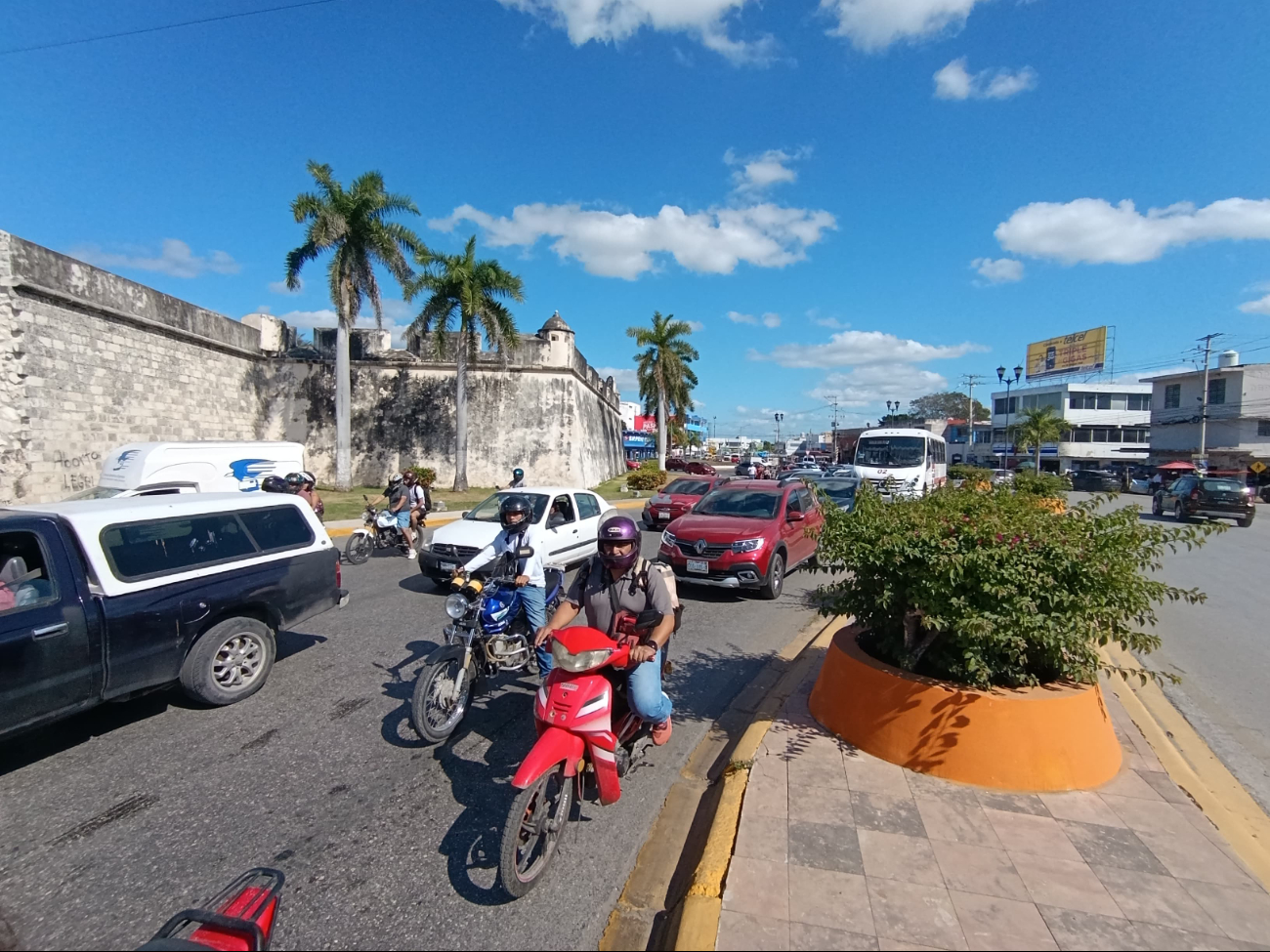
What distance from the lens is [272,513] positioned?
19.0 feet

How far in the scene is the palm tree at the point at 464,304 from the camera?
915 inches

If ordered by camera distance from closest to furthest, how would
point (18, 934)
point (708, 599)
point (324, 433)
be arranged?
1. point (18, 934)
2. point (708, 599)
3. point (324, 433)

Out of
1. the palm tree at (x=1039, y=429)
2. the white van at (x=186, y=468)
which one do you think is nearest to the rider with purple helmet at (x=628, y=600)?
the white van at (x=186, y=468)

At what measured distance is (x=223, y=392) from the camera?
74.4 ft

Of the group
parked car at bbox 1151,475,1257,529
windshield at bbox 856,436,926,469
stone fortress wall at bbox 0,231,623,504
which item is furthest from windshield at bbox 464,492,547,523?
parked car at bbox 1151,475,1257,529

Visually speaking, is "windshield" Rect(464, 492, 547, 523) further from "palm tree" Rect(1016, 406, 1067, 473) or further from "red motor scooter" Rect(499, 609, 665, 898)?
"palm tree" Rect(1016, 406, 1067, 473)

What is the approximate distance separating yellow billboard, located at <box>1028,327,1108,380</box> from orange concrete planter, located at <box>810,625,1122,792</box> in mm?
67240

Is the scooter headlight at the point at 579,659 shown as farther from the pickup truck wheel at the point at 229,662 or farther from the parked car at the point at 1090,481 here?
the parked car at the point at 1090,481

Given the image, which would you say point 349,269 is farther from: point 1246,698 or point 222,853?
point 1246,698

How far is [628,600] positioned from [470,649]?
149 centimetres

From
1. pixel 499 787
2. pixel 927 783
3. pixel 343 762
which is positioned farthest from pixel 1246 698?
pixel 343 762

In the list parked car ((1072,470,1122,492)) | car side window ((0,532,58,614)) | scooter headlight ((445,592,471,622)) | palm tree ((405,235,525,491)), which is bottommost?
parked car ((1072,470,1122,492))

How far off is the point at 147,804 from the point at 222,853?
81 cm

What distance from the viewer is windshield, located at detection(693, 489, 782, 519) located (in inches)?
369
